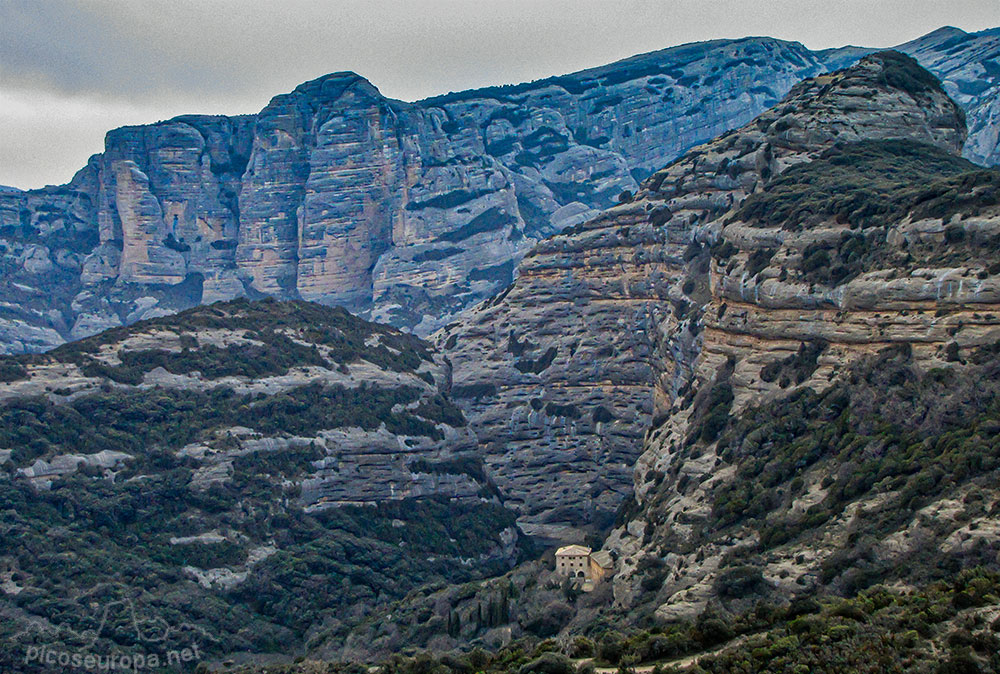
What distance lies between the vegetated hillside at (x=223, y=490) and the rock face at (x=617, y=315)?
510cm

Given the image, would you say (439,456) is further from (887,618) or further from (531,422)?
(887,618)

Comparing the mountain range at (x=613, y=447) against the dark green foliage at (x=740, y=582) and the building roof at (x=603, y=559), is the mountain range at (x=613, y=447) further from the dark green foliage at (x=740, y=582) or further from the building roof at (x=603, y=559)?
the building roof at (x=603, y=559)

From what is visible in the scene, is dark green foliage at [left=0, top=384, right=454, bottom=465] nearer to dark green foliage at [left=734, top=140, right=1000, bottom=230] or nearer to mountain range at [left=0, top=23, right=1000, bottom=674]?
mountain range at [left=0, top=23, right=1000, bottom=674]

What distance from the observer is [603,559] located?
67.4 meters

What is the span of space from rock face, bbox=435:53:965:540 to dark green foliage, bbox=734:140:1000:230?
399cm

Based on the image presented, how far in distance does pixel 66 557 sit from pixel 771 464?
1617 inches

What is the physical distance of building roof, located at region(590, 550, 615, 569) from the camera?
66125 mm

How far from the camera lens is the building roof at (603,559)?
2603 inches

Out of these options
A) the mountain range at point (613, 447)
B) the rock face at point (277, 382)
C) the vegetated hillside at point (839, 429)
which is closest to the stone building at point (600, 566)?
the mountain range at point (613, 447)

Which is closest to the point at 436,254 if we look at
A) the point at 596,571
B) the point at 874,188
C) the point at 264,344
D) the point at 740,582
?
the point at 264,344

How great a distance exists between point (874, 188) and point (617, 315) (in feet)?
131

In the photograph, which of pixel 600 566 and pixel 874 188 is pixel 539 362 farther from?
pixel 600 566

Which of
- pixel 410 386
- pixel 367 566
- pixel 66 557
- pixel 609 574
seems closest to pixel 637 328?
pixel 410 386
